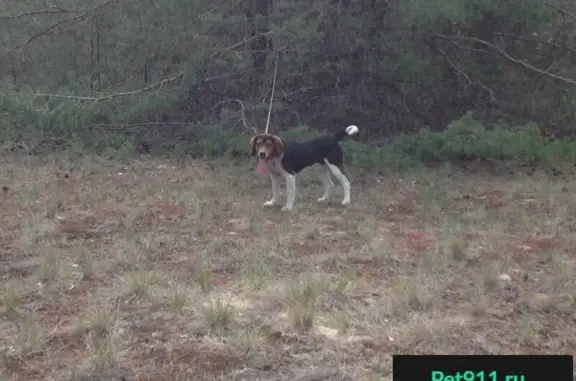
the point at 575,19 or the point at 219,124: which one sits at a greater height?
the point at 575,19

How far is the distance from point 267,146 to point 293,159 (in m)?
0.55

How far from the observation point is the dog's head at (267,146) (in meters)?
9.06

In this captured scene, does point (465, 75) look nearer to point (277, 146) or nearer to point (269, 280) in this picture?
point (277, 146)

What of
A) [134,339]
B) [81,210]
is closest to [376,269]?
[134,339]

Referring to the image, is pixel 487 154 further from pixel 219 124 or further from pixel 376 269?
pixel 376 269

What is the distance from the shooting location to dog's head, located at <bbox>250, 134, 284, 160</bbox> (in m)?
9.06

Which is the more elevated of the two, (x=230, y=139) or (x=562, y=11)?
(x=562, y=11)

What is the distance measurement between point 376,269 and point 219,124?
24.8ft

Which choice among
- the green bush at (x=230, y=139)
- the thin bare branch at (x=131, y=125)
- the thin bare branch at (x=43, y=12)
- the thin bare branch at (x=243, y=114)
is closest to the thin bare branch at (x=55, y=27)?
the thin bare branch at (x=43, y=12)

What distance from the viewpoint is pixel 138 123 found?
14.6m

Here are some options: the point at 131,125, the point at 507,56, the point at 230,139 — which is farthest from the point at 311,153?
the point at 131,125

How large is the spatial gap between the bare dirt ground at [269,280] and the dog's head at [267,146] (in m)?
0.70

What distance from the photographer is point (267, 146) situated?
911 cm

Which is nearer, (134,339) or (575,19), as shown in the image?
(134,339)
